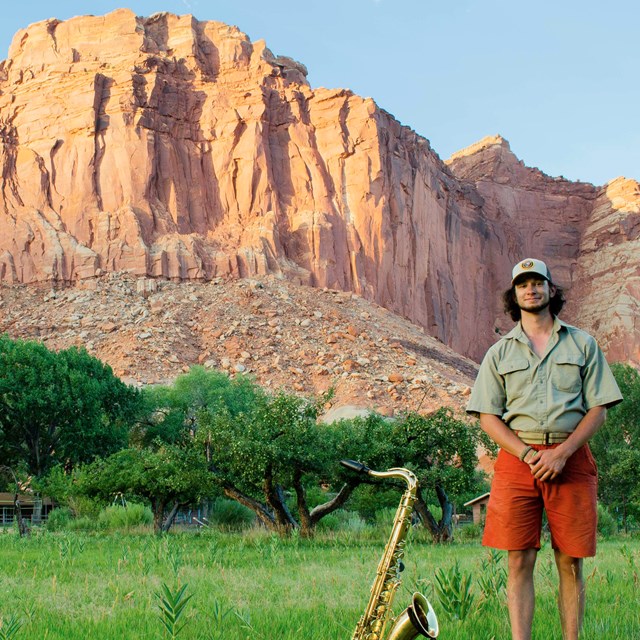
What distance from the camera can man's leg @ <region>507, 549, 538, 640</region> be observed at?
4.40 m

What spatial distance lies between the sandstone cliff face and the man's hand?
57.1 metres

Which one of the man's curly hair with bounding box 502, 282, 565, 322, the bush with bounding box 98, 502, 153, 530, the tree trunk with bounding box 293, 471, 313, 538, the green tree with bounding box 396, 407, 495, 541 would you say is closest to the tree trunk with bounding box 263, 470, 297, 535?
the tree trunk with bounding box 293, 471, 313, 538

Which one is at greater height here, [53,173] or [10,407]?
[53,173]

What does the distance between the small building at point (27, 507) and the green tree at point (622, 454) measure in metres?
19.5

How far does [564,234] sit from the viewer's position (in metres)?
96.4

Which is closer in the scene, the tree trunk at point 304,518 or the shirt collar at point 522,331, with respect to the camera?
the shirt collar at point 522,331

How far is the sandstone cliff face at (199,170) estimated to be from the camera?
62594 millimetres

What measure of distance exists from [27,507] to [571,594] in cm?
3179

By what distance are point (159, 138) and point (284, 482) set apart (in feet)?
179

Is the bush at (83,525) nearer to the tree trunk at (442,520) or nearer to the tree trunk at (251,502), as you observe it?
the tree trunk at (251,502)

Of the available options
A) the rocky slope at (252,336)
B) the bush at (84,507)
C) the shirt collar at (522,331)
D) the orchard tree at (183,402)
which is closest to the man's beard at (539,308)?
the shirt collar at (522,331)

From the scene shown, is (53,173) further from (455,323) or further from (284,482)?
(284,482)

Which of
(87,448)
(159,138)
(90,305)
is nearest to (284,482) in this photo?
(87,448)

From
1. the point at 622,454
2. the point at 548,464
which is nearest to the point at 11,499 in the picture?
the point at 622,454
